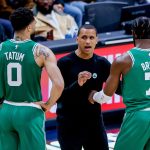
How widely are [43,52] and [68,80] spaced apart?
28.4 inches

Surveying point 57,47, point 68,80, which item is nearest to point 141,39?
point 68,80

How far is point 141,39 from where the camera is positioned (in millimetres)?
5637

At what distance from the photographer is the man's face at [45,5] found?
33.7ft

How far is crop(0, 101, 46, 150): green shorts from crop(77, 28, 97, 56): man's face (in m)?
0.90

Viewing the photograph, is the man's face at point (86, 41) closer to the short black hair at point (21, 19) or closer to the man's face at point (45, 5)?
the short black hair at point (21, 19)

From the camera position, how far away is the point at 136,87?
557 centimetres

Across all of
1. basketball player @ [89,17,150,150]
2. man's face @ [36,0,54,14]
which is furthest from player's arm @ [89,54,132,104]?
man's face @ [36,0,54,14]

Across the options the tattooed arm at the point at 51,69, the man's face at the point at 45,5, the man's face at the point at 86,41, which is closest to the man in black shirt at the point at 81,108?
the man's face at the point at 86,41

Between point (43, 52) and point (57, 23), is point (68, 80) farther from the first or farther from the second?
point (57, 23)

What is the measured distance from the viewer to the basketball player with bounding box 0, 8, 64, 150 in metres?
5.70

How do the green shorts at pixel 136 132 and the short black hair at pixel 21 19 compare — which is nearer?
the green shorts at pixel 136 132

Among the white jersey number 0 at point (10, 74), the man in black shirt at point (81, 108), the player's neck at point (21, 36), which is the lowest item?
the man in black shirt at point (81, 108)

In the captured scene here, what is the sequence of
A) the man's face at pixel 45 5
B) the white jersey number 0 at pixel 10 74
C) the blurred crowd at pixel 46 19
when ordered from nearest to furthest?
the white jersey number 0 at pixel 10 74 < the blurred crowd at pixel 46 19 < the man's face at pixel 45 5

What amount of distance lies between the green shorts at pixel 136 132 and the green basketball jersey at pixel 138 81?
7cm
